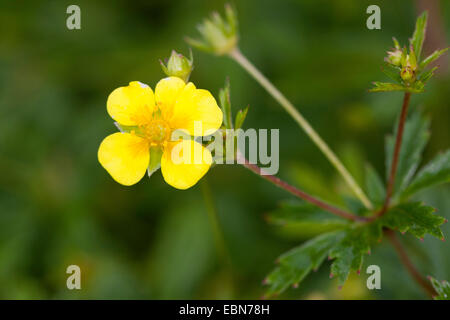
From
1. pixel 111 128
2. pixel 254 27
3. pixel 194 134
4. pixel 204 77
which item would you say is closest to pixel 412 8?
pixel 254 27

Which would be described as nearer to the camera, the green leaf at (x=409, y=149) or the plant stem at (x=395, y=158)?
the plant stem at (x=395, y=158)

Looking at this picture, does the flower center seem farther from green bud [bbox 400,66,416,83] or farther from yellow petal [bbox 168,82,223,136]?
green bud [bbox 400,66,416,83]

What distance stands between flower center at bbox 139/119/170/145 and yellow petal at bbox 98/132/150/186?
0.11ft

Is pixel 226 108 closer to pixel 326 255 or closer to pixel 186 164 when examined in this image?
pixel 186 164

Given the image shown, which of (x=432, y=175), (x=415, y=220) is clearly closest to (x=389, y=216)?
(x=415, y=220)

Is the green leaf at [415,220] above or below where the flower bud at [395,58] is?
below

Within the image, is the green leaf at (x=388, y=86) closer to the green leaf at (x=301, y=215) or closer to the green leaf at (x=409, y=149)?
the green leaf at (x=409, y=149)

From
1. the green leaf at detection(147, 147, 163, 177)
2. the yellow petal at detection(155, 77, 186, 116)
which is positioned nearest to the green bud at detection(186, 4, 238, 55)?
the yellow petal at detection(155, 77, 186, 116)

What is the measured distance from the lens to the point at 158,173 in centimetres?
390

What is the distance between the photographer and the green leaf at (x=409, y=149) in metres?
2.36

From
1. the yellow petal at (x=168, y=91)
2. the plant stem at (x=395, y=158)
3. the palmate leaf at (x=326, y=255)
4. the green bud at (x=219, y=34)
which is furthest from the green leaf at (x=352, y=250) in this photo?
the green bud at (x=219, y=34)

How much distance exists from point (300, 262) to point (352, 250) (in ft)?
0.86

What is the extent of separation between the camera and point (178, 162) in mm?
1935

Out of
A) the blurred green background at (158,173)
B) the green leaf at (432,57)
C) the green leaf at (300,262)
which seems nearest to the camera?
the green leaf at (432,57)
